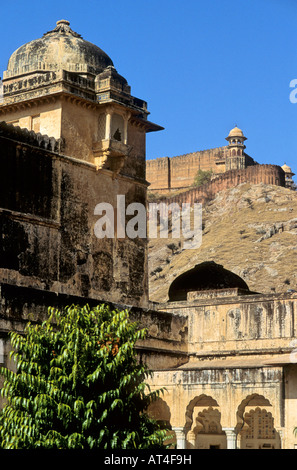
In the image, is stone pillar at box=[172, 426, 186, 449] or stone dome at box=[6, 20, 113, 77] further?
stone dome at box=[6, 20, 113, 77]

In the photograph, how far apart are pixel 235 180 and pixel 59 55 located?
4977 centimetres

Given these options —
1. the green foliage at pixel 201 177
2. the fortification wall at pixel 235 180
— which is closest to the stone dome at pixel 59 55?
the fortification wall at pixel 235 180

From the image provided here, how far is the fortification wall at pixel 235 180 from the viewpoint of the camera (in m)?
78.1

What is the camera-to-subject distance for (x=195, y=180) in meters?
90.7

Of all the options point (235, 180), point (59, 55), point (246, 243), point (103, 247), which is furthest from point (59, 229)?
point (235, 180)

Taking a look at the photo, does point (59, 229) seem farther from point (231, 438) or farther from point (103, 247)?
point (231, 438)

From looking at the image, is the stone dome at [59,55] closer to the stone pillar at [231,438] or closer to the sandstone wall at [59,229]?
the sandstone wall at [59,229]

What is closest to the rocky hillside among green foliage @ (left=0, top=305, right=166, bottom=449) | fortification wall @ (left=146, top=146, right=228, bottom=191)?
fortification wall @ (left=146, top=146, right=228, bottom=191)

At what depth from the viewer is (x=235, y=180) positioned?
79125 mm

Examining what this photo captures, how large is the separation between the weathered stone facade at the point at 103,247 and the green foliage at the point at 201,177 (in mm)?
57233

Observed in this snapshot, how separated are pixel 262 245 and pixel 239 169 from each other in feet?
40.4

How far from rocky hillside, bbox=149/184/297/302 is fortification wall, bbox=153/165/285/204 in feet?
1.74

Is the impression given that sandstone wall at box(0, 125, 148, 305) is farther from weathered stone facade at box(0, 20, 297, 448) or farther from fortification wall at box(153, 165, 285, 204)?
fortification wall at box(153, 165, 285, 204)

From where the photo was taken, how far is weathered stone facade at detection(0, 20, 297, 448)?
25609 millimetres
